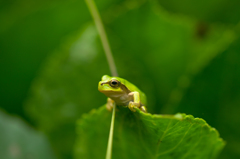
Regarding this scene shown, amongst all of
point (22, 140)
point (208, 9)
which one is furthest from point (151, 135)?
point (208, 9)

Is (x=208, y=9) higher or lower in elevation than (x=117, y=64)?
higher

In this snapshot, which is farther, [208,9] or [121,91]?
[208,9]

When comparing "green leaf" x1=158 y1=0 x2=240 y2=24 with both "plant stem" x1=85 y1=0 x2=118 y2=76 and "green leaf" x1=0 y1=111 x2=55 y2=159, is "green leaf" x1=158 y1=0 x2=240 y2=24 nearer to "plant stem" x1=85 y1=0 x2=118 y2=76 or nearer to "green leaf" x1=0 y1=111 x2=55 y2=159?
"plant stem" x1=85 y1=0 x2=118 y2=76

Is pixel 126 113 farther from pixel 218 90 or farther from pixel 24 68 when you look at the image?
pixel 24 68

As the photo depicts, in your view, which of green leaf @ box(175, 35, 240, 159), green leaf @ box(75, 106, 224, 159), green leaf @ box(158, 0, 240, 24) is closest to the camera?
green leaf @ box(75, 106, 224, 159)

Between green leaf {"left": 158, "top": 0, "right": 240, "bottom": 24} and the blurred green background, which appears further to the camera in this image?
green leaf {"left": 158, "top": 0, "right": 240, "bottom": 24}

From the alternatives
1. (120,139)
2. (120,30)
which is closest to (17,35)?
(120,30)

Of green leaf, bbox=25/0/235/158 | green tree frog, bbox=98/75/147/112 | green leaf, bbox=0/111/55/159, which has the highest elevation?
green leaf, bbox=25/0/235/158

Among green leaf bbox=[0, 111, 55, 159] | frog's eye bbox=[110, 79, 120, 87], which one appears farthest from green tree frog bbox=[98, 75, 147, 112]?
green leaf bbox=[0, 111, 55, 159]

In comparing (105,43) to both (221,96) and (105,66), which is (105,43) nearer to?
(105,66)
